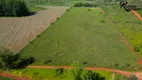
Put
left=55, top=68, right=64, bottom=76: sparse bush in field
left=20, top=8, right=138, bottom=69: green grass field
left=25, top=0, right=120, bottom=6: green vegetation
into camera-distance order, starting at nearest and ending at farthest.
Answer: left=55, top=68, right=64, bottom=76: sparse bush in field < left=20, top=8, right=138, bottom=69: green grass field < left=25, top=0, right=120, bottom=6: green vegetation

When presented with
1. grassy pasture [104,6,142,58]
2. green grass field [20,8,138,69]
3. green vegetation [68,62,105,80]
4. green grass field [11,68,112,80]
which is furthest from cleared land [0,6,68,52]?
green vegetation [68,62,105,80]

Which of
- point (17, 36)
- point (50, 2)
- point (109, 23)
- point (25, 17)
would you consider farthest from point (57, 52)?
point (50, 2)

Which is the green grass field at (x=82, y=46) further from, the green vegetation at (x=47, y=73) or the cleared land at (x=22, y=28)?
the green vegetation at (x=47, y=73)

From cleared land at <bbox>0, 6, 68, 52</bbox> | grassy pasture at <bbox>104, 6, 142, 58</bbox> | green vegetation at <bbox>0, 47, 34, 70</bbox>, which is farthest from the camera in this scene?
cleared land at <bbox>0, 6, 68, 52</bbox>

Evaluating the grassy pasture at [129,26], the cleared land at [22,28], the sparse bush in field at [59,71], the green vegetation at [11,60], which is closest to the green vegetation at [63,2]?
the cleared land at [22,28]

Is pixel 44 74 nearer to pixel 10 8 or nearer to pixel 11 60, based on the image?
pixel 11 60

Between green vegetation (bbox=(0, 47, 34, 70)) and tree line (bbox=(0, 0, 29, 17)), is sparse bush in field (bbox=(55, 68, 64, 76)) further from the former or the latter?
tree line (bbox=(0, 0, 29, 17))
